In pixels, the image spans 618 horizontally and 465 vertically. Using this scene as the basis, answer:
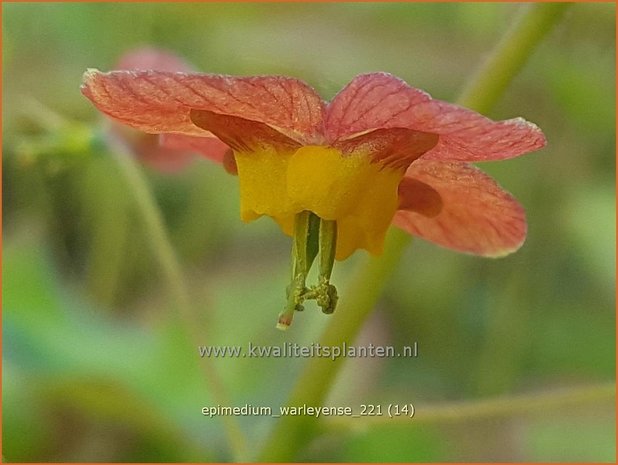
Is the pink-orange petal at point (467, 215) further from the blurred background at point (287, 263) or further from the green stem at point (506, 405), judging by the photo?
the blurred background at point (287, 263)

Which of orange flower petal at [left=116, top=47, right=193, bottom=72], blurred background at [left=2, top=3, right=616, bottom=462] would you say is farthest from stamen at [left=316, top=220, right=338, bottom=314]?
blurred background at [left=2, top=3, right=616, bottom=462]

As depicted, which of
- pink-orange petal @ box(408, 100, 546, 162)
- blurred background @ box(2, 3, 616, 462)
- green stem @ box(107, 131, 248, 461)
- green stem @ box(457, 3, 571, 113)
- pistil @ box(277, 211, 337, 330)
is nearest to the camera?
pink-orange petal @ box(408, 100, 546, 162)

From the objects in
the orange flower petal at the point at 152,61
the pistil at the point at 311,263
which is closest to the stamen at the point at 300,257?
the pistil at the point at 311,263

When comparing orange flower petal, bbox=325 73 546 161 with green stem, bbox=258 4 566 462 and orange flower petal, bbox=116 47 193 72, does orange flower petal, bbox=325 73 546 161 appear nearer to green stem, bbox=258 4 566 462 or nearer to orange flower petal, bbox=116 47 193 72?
green stem, bbox=258 4 566 462

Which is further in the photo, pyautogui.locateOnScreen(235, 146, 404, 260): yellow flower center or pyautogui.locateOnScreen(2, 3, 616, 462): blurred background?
pyautogui.locateOnScreen(2, 3, 616, 462): blurred background

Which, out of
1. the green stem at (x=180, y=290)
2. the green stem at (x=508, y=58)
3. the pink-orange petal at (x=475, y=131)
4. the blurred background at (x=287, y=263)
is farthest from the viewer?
the blurred background at (x=287, y=263)

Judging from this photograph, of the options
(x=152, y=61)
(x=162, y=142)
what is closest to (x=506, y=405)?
(x=162, y=142)

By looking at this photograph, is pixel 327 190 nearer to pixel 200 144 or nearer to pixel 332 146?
pixel 332 146

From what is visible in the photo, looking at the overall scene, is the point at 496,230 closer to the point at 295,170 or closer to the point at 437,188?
the point at 437,188
